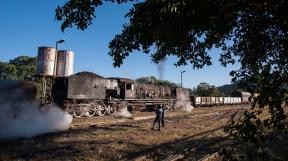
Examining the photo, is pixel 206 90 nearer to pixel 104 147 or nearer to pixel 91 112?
pixel 91 112

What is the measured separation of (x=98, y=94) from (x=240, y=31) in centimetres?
2493

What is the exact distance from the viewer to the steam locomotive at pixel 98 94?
26.4 meters

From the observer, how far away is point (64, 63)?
1041 inches

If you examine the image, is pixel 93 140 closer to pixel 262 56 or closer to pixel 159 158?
pixel 159 158

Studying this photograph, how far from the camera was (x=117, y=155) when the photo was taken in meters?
12.2

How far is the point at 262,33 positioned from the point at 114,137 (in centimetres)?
1270

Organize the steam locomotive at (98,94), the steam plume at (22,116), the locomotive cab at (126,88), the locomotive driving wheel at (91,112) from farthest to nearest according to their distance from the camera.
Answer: the locomotive cab at (126,88) < the locomotive driving wheel at (91,112) < the steam locomotive at (98,94) < the steam plume at (22,116)

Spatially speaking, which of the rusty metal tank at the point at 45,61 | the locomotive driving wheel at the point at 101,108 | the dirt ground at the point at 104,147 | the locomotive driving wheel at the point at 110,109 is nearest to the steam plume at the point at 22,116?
the dirt ground at the point at 104,147

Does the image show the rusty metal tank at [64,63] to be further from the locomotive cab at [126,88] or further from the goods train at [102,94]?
the locomotive cab at [126,88]

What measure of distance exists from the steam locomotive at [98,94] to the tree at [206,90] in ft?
191

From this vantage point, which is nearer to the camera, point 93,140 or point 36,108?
point 93,140

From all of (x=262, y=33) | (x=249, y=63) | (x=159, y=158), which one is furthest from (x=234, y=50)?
(x=159, y=158)

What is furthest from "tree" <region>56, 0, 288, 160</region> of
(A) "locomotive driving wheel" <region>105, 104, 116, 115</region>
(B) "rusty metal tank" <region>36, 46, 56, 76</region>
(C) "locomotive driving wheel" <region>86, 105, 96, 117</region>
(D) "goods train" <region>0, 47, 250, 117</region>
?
(A) "locomotive driving wheel" <region>105, 104, 116, 115</region>

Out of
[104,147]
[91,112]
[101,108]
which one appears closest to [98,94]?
[101,108]
